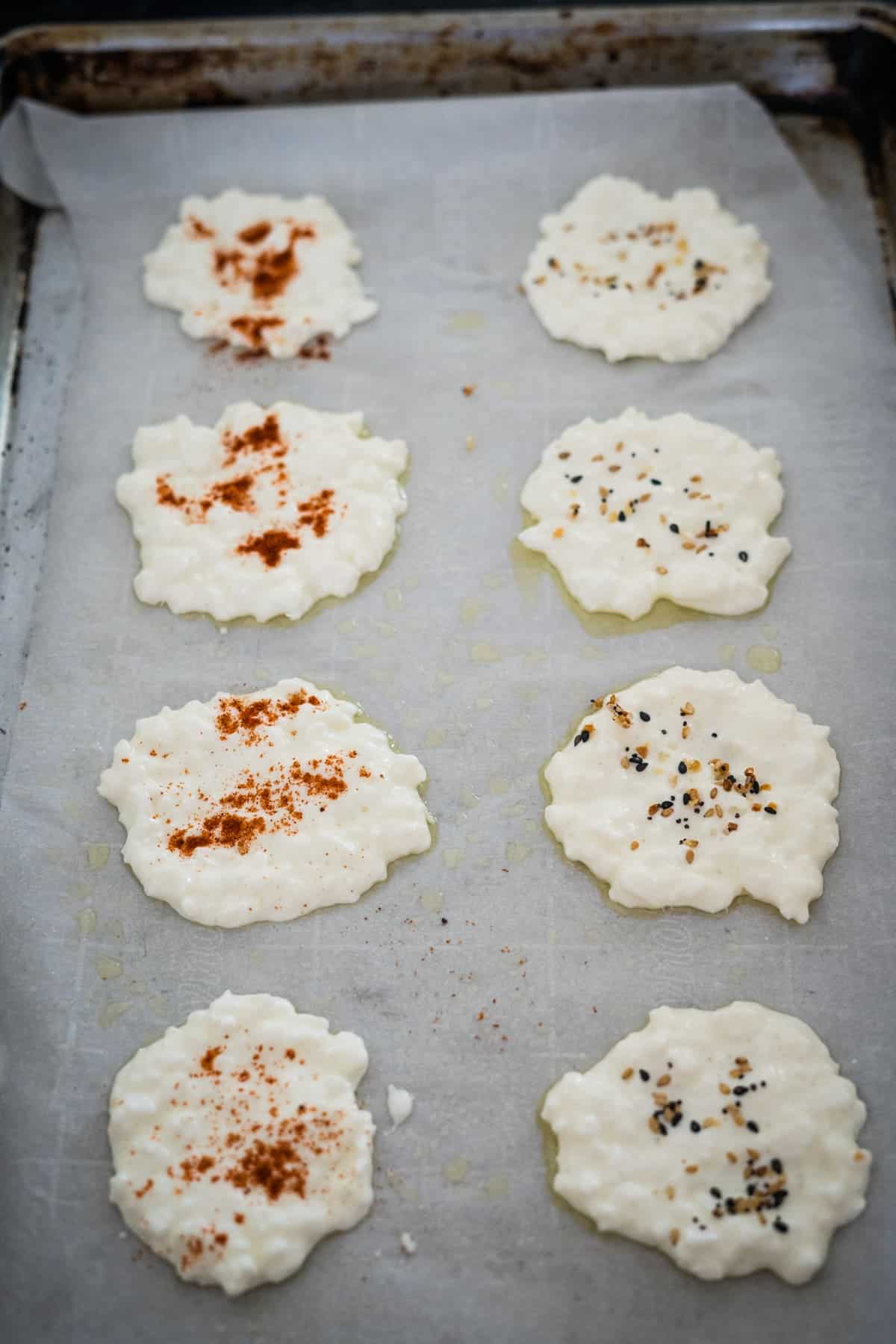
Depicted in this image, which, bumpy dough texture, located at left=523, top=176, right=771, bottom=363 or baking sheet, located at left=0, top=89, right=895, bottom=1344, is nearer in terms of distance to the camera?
baking sheet, located at left=0, top=89, right=895, bottom=1344

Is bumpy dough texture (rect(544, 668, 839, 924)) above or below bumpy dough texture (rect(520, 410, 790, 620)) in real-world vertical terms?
below

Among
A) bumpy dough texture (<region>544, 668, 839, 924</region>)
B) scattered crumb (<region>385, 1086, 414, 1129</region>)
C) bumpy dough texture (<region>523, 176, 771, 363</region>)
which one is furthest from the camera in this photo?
bumpy dough texture (<region>523, 176, 771, 363</region>)

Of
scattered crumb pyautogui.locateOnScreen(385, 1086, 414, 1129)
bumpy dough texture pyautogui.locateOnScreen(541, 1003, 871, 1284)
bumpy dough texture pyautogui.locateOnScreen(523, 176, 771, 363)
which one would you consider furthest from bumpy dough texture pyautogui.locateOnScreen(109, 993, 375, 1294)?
bumpy dough texture pyautogui.locateOnScreen(523, 176, 771, 363)

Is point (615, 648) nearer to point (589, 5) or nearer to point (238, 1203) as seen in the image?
point (238, 1203)

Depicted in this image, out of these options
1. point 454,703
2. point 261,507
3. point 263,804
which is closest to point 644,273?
point 261,507

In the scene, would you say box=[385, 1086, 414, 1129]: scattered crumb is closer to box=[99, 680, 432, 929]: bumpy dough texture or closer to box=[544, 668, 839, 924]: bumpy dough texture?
box=[99, 680, 432, 929]: bumpy dough texture

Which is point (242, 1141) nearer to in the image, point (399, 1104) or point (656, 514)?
point (399, 1104)
